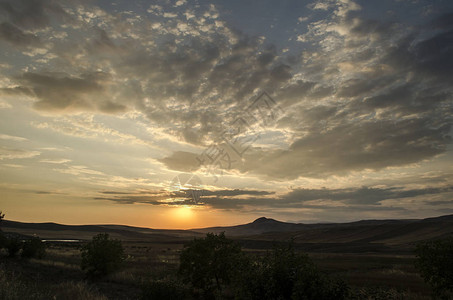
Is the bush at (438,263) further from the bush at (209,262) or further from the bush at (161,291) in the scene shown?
the bush at (161,291)

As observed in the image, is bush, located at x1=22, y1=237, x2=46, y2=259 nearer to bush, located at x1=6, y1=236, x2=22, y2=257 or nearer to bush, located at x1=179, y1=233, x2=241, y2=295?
bush, located at x1=6, y1=236, x2=22, y2=257

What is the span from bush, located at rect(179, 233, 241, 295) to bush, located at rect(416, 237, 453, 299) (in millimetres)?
10751

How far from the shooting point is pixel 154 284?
1683cm

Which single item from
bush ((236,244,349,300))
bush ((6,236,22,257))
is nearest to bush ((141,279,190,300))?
bush ((236,244,349,300))

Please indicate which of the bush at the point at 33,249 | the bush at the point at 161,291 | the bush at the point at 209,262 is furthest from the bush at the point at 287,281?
the bush at the point at 33,249

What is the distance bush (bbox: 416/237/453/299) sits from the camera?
14211mm

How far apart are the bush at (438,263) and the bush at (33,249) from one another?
38189 millimetres

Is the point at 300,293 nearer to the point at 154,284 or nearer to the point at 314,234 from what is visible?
the point at 154,284

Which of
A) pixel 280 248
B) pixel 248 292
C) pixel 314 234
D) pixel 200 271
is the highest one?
pixel 280 248

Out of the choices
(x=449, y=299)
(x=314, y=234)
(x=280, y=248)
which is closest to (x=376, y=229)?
(x=314, y=234)

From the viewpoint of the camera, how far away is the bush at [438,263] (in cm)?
1421

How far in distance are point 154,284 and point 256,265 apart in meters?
9.22

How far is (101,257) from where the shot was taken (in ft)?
92.3

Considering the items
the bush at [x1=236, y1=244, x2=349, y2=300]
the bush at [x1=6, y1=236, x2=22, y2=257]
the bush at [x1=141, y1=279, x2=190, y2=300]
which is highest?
the bush at [x1=236, y1=244, x2=349, y2=300]
